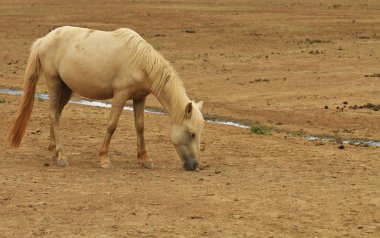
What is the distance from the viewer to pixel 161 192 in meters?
9.60

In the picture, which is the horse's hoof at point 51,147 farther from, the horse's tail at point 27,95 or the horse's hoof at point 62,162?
the horse's hoof at point 62,162

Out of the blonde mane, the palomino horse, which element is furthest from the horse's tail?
the blonde mane

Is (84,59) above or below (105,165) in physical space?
above

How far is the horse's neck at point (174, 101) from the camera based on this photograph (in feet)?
35.4

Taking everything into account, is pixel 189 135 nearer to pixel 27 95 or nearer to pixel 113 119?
pixel 113 119

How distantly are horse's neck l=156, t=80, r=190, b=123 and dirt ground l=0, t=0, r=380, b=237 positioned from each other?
29.6 inches

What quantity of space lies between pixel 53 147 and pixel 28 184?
6.67ft

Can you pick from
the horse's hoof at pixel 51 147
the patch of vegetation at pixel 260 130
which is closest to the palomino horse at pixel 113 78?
the horse's hoof at pixel 51 147

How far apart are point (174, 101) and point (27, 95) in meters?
2.20

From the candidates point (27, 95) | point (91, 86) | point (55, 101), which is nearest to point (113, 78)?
point (91, 86)

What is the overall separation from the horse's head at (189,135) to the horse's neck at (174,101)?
0.09 m

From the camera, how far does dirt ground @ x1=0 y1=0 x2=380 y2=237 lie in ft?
27.6

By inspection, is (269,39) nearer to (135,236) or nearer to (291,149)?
(291,149)

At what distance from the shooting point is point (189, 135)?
10.8m
